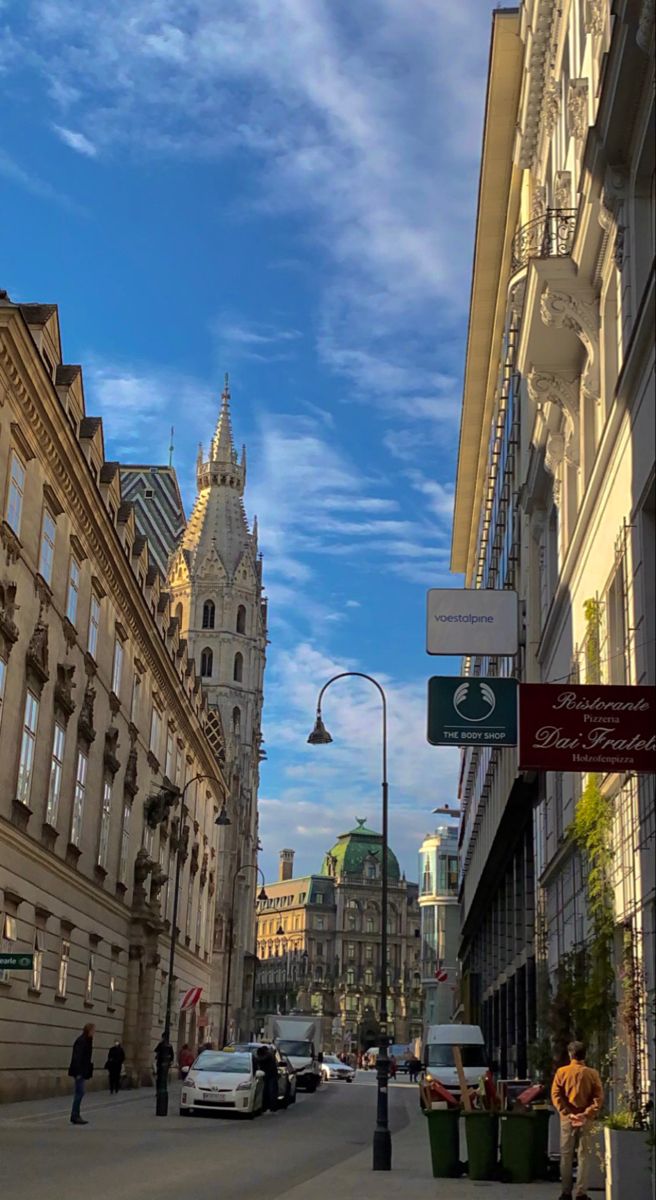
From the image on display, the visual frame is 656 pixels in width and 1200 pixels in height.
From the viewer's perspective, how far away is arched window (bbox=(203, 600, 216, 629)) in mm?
136750

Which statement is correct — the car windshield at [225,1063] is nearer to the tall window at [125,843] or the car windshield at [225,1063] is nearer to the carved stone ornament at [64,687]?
the carved stone ornament at [64,687]

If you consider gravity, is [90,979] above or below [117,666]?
below

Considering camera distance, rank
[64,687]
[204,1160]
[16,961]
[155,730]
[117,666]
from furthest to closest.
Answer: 1. [155,730]
2. [117,666]
3. [64,687]
4. [16,961]
5. [204,1160]

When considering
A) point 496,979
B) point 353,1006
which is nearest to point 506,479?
point 496,979

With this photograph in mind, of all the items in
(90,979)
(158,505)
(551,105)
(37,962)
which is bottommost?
(90,979)

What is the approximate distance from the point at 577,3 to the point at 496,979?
118ft

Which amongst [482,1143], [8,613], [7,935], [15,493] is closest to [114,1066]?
[7,935]

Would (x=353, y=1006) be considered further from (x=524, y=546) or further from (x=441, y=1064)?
(x=524, y=546)

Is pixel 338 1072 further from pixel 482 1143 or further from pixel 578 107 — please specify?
pixel 578 107

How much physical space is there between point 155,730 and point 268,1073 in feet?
68.3

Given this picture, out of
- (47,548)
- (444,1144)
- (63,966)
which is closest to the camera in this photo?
(444,1144)

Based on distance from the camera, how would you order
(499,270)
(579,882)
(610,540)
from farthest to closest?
(499,270)
(579,882)
(610,540)

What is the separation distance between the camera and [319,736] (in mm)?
31016

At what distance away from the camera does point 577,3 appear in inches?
990
